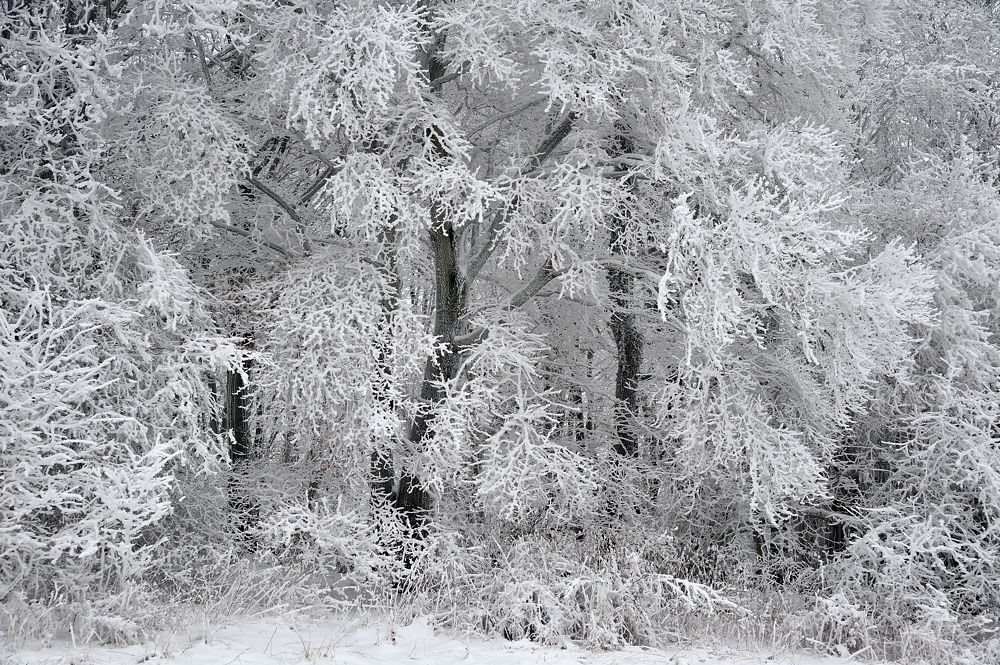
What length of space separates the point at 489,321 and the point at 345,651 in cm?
477

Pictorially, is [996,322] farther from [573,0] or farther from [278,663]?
[278,663]

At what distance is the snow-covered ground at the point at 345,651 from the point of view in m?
5.96

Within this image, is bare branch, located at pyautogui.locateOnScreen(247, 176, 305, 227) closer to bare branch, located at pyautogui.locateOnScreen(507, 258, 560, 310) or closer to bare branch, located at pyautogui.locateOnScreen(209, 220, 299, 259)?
bare branch, located at pyautogui.locateOnScreen(209, 220, 299, 259)

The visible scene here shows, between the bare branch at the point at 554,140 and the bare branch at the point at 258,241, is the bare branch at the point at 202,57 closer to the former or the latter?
the bare branch at the point at 258,241

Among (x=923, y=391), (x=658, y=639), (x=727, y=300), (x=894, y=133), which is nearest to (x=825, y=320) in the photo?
(x=727, y=300)

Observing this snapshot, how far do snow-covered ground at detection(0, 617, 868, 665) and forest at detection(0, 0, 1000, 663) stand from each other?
0.34m

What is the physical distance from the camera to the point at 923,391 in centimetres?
1025

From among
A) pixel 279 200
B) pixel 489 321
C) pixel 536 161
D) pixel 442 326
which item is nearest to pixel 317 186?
pixel 279 200

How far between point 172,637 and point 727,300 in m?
5.91

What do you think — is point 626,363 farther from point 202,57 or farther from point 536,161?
point 202,57

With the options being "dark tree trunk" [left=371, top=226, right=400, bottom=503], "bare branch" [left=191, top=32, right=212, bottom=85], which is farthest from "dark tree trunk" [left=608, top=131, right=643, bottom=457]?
"bare branch" [left=191, top=32, right=212, bottom=85]

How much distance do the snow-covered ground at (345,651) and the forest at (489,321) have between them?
0.34 metres

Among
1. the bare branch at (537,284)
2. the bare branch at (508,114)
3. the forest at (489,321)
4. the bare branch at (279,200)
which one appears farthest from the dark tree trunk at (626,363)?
the bare branch at (279,200)

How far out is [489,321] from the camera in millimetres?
10609
